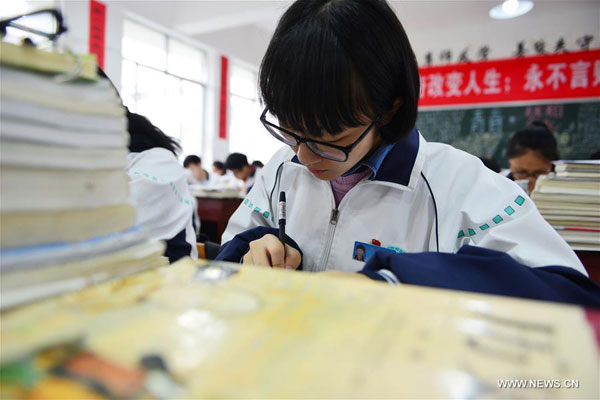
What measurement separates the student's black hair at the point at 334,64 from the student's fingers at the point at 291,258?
9.4 inches

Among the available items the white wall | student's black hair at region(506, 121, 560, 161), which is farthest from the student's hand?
the white wall

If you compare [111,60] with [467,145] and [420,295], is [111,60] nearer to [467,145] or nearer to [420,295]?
[467,145]

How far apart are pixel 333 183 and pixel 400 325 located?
0.67m

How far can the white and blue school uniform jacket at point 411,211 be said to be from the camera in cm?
67

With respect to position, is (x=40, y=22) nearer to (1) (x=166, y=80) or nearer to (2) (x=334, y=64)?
(2) (x=334, y=64)

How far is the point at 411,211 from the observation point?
83 centimetres

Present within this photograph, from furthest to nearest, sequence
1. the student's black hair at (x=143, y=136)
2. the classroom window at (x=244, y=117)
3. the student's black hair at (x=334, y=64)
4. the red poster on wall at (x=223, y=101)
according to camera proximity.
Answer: the classroom window at (x=244, y=117), the red poster on wall at (x=223, y=101), the student's black hair at (x=143, y=136), the student's black hair at (x=334, y=64)

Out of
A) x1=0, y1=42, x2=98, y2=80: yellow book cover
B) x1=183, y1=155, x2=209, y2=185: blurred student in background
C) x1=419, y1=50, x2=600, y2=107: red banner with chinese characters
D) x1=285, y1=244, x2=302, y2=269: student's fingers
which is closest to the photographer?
x1=0, y1=42, x2=98, y2=80: yellow book cover

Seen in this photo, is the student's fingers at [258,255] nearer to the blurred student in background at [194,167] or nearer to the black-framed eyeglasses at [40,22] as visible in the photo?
the black-framed eyeglasses at [40,22]

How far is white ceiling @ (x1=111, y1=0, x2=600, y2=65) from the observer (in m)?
5.07

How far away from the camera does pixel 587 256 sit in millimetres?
1249

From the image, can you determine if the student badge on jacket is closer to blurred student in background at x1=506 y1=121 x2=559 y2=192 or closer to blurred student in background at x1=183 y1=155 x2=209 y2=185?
blurred student in background at x1=506 y1=121 x2=559 y2=192

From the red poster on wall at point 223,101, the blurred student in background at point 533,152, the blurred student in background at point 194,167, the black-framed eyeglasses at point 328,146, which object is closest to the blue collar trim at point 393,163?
the black-framed eyeglasses at point 328,146

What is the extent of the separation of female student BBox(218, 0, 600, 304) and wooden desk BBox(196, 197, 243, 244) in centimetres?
249
